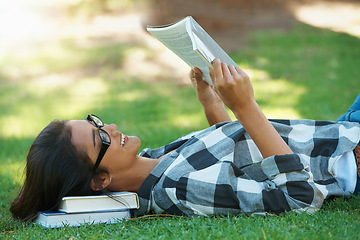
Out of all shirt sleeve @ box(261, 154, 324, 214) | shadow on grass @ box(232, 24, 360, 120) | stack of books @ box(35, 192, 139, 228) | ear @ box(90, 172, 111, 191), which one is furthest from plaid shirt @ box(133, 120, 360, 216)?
shadow on grass @ box(232, 24, 360, 120)

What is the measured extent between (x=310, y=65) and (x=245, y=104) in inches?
251

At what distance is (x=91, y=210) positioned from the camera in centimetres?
246

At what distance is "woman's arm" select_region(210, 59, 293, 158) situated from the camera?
2.23 m

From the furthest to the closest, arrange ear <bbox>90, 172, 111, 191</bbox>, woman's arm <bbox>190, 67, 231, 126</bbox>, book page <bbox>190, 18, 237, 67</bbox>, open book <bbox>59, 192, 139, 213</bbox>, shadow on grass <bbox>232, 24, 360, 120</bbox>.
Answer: shadow on grass <bbox>232, 24, 360, 120</bbox>
woman's arm <bbox>190, 67, 231, 126</bbox>
ear <bbox>90, 172, 111, 191</bbox>
open book <bbox>59, 192, 139, 213</bbox>
book page <bbox>190, 18, 237, 67</bbox>

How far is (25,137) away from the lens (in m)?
5.66

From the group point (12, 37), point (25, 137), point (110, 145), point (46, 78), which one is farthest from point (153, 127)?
point (12, 37)

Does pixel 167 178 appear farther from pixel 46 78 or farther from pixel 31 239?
pixel 46 78

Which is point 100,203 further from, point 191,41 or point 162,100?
point 162,100

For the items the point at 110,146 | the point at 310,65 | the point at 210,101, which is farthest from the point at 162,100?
the point at 110,146

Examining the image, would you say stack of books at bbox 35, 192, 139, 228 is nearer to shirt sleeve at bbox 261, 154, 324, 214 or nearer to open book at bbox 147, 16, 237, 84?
shirt sleeve at bbox 261, 154, 324, 214

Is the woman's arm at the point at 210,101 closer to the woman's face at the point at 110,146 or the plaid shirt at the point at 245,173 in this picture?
the plaid shirt at the point at 245,173

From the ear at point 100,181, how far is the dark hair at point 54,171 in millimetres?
32

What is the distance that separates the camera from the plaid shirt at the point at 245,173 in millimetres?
2326

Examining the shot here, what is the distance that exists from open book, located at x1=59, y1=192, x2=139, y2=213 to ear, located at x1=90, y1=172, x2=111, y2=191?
0.08m
